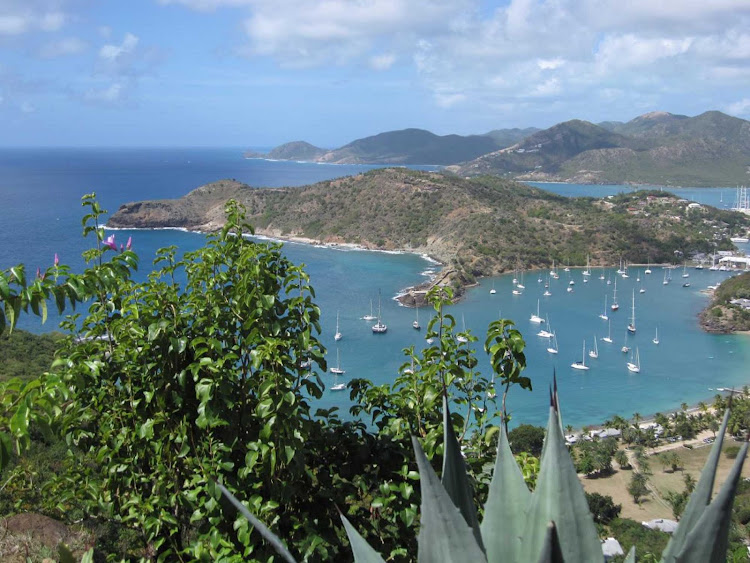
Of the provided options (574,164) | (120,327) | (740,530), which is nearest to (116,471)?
(120,327)

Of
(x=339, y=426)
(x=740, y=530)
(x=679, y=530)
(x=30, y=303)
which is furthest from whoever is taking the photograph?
(x=740, y=530)

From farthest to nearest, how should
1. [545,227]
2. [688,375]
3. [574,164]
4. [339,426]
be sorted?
[574,164] → [545,227] → [688,375] → [339,426]

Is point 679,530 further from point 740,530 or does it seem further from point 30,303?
point 740,530

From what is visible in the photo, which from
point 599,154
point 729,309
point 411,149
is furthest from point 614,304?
point 411,149

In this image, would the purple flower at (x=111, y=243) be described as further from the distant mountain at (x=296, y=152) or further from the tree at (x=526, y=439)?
the distant mountain at (x=296, y=152)

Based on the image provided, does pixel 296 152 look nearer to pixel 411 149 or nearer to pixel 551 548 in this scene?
pixel 411 149
